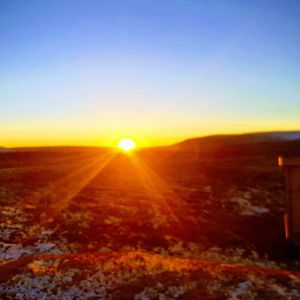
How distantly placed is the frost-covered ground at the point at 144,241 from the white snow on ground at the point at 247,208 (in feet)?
0.15

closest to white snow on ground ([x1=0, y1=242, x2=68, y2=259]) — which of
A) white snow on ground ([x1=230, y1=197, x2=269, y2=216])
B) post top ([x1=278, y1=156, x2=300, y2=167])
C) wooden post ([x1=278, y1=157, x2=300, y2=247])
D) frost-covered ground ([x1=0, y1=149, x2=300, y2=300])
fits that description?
frost-covered ground ([x1=0, y1=149, x2=300, y2=300])

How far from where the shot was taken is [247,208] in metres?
16.7

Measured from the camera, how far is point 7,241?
11.4 meters

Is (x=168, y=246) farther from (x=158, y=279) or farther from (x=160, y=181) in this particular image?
(x=160, y=181)

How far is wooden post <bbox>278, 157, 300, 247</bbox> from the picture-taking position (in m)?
10.8

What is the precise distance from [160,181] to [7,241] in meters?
14.0

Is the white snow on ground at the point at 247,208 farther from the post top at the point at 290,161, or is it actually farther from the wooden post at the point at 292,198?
the post top at the point at 290,161

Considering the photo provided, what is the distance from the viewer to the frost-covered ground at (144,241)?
7848mm

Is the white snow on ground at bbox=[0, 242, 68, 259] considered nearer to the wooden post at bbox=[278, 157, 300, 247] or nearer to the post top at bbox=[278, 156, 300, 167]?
the wooden post at bbox=[278, 157, 300, 247]

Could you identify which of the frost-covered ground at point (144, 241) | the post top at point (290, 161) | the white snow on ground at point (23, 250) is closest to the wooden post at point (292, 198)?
the post top at point (290, 161)

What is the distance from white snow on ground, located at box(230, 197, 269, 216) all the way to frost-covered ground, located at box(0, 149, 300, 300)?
5 cm

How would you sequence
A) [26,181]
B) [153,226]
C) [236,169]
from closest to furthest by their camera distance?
[153,226]
[26,181]
[236,169]

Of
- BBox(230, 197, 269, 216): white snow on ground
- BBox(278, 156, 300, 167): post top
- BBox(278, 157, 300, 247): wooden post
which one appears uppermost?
BBox(278, 156, 300, 167): post top

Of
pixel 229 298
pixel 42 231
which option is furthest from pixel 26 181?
pixel 229 298
